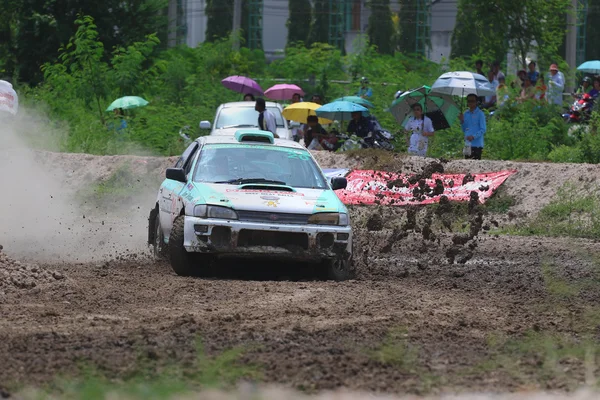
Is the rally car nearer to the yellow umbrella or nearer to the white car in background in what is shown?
the white car in background

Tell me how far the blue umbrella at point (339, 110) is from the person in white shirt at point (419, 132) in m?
1.41

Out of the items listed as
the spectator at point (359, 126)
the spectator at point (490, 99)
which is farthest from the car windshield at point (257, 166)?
the spectator at point (490, 99)

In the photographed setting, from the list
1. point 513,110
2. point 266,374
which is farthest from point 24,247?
point 513,110

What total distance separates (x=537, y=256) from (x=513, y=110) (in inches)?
462

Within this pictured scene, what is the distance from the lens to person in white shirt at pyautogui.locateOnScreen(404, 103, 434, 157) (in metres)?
22.8

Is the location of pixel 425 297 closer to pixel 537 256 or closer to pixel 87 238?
pixel 537 256

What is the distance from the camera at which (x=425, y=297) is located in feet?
36.8

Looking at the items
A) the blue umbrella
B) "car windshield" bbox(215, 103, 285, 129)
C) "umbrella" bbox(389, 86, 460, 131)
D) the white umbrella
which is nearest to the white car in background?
"car windshield" bbox(215, 103, 285, 129)

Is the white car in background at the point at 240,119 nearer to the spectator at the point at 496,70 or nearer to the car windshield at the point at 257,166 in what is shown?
the spectator at the point at 496,70

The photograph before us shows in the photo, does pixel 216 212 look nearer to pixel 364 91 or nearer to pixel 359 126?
pixel 359 126

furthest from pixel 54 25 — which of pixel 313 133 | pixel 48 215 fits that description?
pixel 48 215

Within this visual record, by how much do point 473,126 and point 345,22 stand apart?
51079 mm

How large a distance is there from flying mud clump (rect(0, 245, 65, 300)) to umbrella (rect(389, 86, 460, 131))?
12.0 m

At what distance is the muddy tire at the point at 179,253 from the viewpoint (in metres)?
12.4
